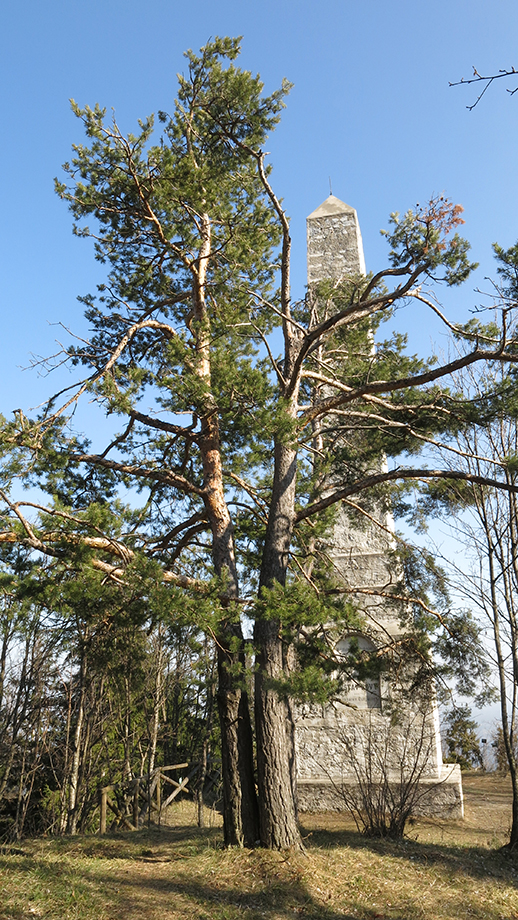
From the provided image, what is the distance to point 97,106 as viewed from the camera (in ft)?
23.8

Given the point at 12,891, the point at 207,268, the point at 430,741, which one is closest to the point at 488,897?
the point at 12,891

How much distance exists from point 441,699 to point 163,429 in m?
4.61

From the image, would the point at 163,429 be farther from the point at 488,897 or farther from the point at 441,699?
the point at 488,897

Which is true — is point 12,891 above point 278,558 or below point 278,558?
below

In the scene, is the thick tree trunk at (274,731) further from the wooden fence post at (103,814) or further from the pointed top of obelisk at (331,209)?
the pointed top of obelisk at (331,209)

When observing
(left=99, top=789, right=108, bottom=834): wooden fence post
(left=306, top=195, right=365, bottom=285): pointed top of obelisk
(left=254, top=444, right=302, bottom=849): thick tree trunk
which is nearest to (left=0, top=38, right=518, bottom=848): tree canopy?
(left=254, top=444, right=302, bottom=849): thick tree trunk

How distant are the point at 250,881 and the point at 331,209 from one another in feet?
47.2

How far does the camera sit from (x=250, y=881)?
19.0 feet

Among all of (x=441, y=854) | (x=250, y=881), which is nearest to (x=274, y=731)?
(x=250, y=881)

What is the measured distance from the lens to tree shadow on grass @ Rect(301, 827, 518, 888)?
22.3ft

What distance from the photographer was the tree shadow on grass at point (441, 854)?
6.81 metres

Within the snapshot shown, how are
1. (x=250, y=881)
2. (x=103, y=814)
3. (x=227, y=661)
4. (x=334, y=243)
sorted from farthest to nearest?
1. (x=334, y=243)
2. (x=103, y=814)
3. (x=227, y=661)
4. (x=250, y=881)

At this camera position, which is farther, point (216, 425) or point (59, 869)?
point (216, 425)

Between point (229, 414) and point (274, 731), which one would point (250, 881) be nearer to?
point (274, 731)
